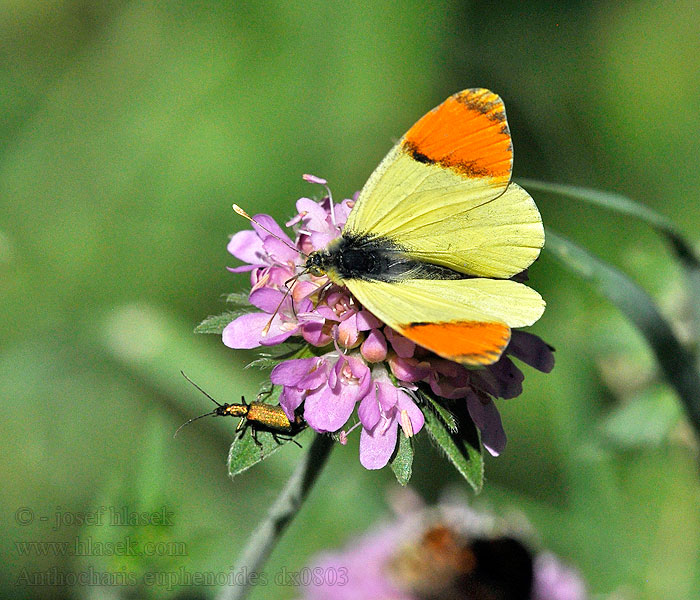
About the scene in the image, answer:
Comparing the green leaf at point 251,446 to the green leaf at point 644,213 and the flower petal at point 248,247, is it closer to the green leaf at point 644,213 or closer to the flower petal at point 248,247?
→ the flower petal at point 248,247

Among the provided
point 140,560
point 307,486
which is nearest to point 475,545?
point 307,486

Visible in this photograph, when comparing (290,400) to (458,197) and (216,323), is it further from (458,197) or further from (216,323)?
(458,197)

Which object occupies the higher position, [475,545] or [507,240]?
[507,240]

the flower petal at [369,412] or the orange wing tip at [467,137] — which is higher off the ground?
the orange wing tip at [467,137]

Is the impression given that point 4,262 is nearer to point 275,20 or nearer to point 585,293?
point 275,20

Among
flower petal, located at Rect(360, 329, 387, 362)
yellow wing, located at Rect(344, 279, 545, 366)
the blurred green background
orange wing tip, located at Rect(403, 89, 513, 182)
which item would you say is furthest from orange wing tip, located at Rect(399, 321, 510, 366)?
the blurred green background

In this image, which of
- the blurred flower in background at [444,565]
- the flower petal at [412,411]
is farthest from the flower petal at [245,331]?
the blurred flower in background at [444,565]

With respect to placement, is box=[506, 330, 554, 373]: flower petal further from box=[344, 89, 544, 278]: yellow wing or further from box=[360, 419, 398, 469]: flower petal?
box=[360, 419, 398, 469]: flower petal
